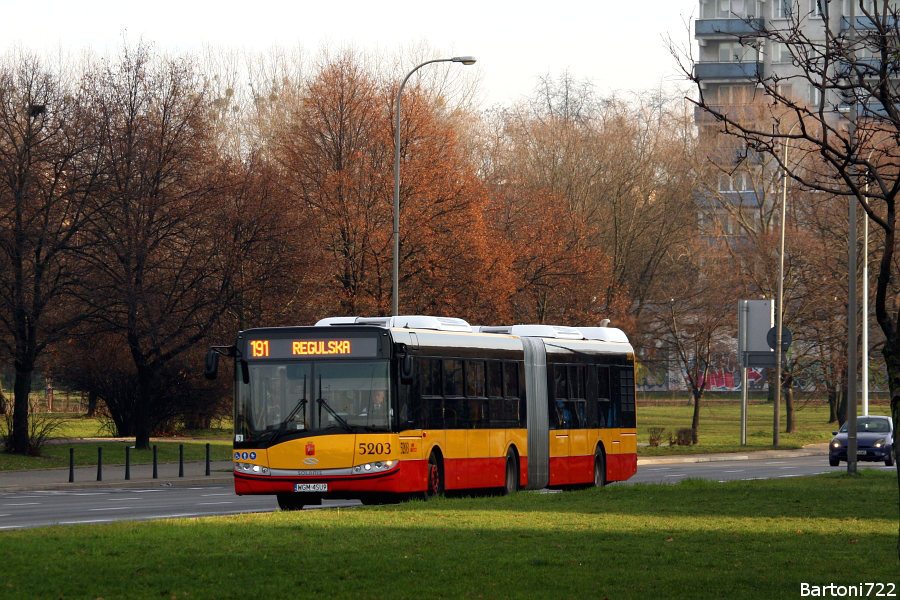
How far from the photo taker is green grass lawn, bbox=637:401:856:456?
47375 millimetres

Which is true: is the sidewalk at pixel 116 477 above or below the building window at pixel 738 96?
below

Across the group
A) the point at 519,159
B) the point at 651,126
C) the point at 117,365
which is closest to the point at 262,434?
the point at 117,365

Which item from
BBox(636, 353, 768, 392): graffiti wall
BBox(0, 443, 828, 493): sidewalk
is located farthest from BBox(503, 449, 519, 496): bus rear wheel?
BBox(636, 353, 768, 392): graffiti wall

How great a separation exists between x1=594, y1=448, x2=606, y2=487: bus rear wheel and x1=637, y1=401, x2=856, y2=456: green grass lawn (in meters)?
17.5

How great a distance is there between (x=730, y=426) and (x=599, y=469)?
41474 mm

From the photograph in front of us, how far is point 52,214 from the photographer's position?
3756cm

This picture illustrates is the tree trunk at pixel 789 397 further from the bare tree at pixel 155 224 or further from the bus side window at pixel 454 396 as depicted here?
the bus side window at pixel 454 396

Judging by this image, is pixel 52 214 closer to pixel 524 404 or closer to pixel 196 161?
pixel 196 161

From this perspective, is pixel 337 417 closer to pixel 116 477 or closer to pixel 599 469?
pixel 599 469

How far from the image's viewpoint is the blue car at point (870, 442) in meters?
36.8

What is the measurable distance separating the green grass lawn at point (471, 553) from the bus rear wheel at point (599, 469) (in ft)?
27.5

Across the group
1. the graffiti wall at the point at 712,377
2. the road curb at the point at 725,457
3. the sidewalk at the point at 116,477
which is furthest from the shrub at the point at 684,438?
the sidewalk at the point at 116,477

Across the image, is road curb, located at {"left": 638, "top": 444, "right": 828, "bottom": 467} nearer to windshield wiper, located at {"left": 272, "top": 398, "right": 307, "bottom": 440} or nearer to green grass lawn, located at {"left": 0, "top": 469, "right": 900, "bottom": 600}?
windshield wiper, located at {"left": 272, "top": 398, "right": 307, "bottom": 440}

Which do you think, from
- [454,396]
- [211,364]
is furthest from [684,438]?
[211,364]
